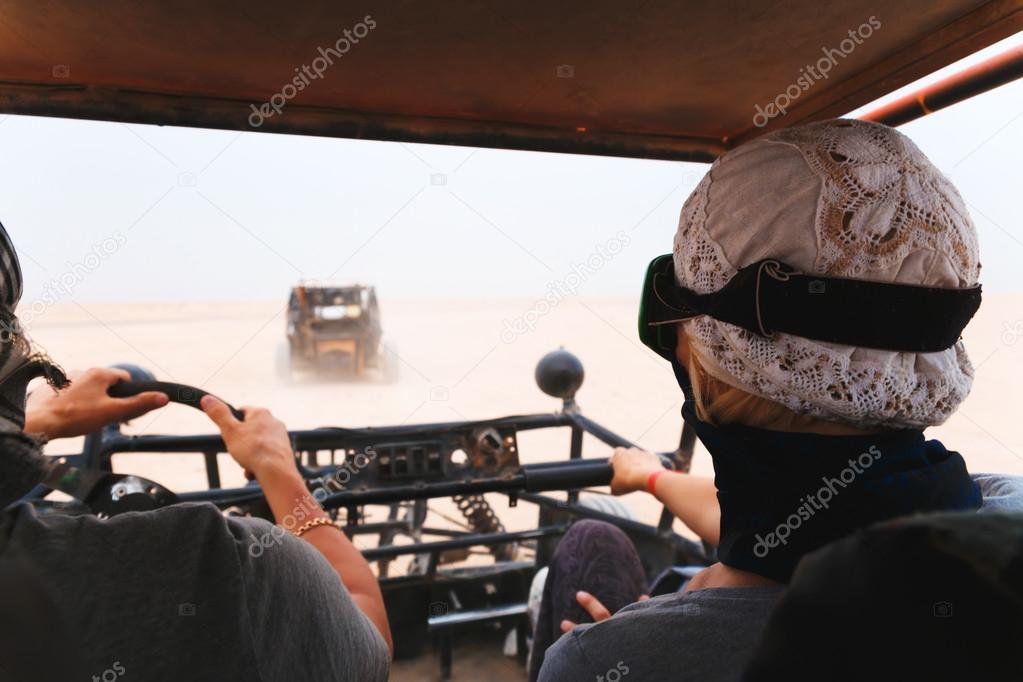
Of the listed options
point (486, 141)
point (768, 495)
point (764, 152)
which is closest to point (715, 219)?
point (764, 152)

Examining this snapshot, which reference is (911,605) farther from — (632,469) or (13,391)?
(632,469)

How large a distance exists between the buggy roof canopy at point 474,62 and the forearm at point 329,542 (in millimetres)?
928

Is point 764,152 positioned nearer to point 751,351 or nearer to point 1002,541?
point 751,351

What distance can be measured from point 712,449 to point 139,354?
96.8 feet

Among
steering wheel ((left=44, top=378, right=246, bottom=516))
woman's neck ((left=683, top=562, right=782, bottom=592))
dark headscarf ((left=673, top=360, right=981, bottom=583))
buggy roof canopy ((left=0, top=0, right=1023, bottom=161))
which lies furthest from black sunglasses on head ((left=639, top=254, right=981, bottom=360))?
steering wheel ((left=44, top=378, right=246, bottom=516))

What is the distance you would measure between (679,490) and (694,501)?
7 centimetres

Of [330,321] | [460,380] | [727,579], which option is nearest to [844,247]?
[727,579]

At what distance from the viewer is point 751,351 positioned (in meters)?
0.87

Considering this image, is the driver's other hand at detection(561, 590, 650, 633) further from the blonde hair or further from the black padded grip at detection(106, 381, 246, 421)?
the black padded grip at detection(106, 381, 246, 421)

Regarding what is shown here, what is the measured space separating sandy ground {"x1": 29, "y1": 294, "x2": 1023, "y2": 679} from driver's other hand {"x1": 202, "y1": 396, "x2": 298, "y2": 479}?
0.44 m

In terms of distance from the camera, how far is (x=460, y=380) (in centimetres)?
2192

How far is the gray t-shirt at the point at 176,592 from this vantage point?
751mm

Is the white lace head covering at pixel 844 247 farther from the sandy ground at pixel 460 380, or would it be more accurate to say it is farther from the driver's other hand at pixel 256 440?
the driver's other hand at pixel 256 440

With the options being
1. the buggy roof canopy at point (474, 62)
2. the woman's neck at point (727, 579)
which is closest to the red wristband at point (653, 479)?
the woman's neck at point (727, 579)
